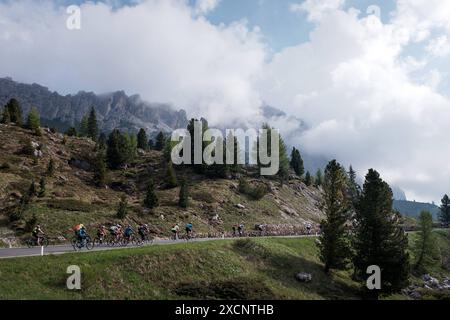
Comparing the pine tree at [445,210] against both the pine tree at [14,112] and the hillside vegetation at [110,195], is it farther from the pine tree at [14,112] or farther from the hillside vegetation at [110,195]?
the pine tree at [14,112]

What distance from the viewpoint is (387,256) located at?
35562 mm

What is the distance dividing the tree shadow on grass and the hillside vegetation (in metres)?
18.2

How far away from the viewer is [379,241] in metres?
36.3

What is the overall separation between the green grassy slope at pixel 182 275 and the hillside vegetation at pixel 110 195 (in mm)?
16439

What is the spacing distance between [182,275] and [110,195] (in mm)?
40591

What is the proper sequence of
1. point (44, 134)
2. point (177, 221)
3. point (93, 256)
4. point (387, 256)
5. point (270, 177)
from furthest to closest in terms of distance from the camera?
point (270, 177) < point (44, 134) < point (177, 221) < point (387, 256) < point (93, 256)

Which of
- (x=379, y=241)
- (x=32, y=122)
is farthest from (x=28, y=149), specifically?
(x=379, y=241)

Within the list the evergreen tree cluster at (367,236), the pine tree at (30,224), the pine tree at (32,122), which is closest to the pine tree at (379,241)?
the evergreen tree cluster at (367,236)

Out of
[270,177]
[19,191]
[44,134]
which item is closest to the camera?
[19,191]

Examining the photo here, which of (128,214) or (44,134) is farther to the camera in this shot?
(44,134)

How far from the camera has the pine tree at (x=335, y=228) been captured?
37.4 m

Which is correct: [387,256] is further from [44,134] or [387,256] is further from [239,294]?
[44,134]
